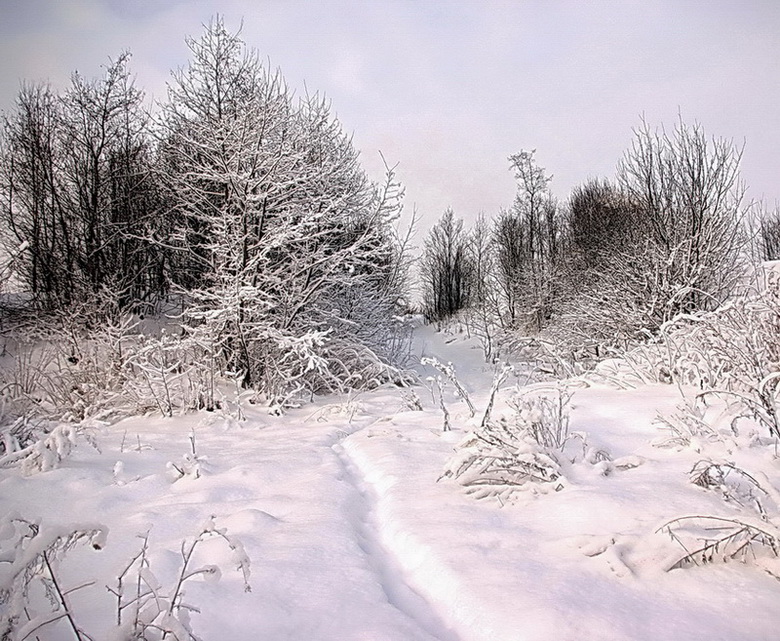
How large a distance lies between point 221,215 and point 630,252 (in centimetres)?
1062

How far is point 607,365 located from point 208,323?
584 cm

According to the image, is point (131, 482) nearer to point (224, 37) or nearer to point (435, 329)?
point (224, 37)

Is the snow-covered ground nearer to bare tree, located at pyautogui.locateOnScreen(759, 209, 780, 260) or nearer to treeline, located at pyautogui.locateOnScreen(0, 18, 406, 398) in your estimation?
treeline, located at pyautogui.locateOnScreen(0, 18, 406, 398)

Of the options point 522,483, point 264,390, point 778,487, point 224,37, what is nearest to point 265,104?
point 224,37

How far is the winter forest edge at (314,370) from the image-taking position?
1677mm

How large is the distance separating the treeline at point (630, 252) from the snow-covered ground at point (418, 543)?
133 inches

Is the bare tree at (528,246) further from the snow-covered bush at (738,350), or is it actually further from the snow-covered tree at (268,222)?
the snow-covered bush at (738,350)

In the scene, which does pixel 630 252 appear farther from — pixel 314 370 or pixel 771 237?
pixel 771 237

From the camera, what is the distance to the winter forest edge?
1.68 meters

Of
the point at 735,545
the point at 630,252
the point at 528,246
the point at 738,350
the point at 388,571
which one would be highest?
the point at 528,246

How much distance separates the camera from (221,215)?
8.61 meters

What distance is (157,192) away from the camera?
1239 cm

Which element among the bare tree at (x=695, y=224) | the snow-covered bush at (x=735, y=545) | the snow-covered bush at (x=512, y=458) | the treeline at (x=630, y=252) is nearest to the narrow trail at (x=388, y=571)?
the snow-covered bush at (x=512, y=458)

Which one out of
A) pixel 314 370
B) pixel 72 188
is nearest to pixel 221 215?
pixel 314 370
